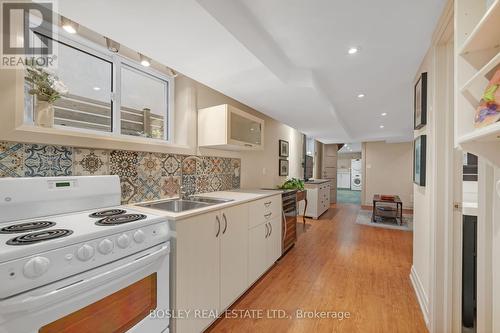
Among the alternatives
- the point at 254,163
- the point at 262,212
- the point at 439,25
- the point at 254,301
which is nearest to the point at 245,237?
the point at 262,212

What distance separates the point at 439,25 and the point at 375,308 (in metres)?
2.24

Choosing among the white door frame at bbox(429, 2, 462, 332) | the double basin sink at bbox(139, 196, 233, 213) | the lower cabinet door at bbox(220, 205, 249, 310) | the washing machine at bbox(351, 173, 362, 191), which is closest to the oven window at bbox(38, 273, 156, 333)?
the lower cabinet door at bbox(220, 205, 249, 310)

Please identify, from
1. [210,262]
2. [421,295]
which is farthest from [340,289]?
[210,262]

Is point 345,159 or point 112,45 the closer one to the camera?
point 112,45

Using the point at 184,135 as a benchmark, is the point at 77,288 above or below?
below

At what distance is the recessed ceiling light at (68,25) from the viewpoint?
4.75ft

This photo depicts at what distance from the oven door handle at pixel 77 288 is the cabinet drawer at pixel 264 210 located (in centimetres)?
103

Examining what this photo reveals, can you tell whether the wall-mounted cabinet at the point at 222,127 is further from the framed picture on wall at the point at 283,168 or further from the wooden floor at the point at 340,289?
the framed picture on wall at the point at 283,168

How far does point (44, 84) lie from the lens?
4.18ft

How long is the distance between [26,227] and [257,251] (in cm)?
178

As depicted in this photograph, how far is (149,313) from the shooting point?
1.18 metres

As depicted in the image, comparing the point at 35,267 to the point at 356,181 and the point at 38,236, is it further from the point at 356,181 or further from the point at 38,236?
the point at 356,181

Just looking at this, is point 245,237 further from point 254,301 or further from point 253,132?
point 253,132

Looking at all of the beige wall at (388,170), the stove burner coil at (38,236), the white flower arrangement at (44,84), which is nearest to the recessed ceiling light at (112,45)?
the white flower arrangement at (44,84)
